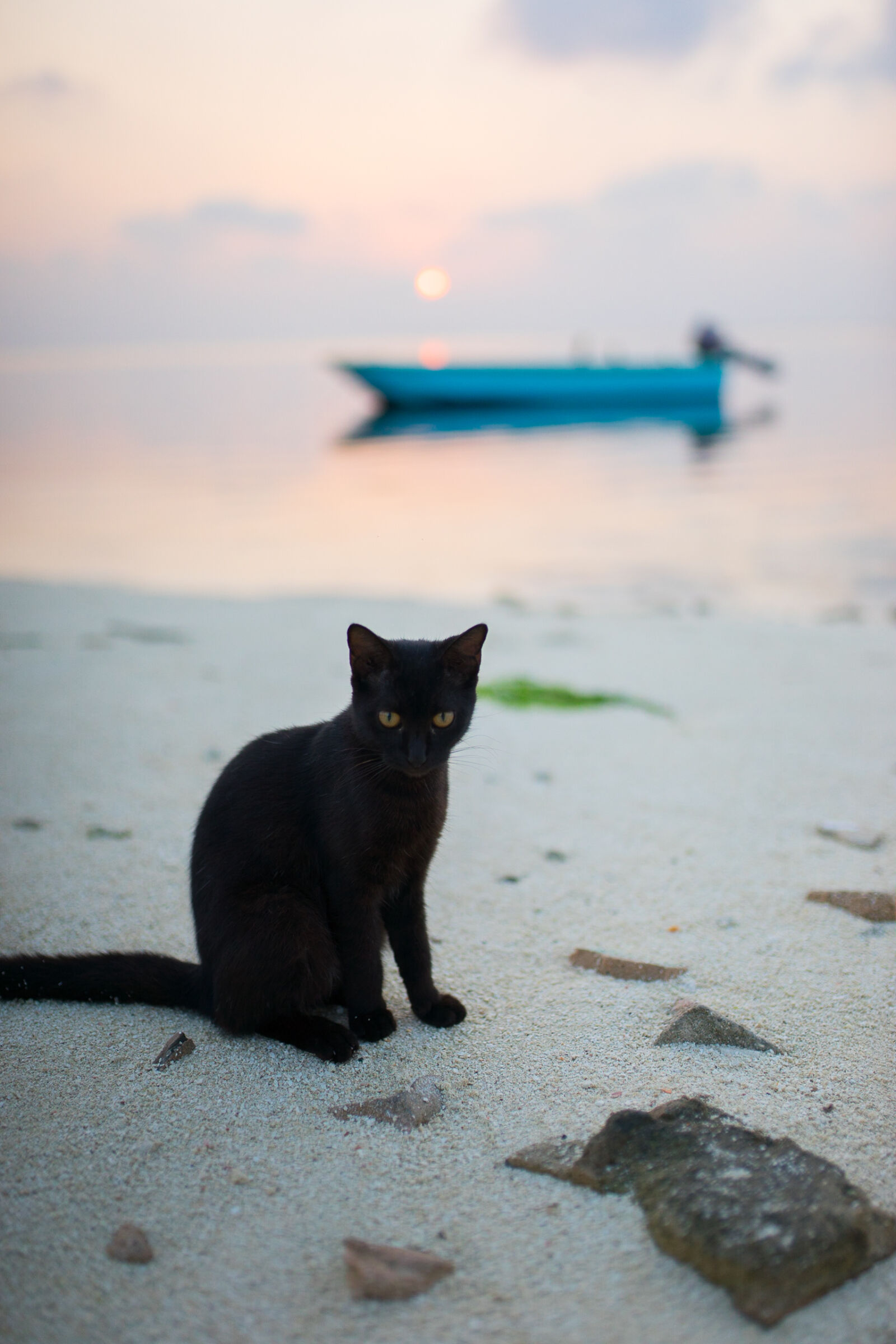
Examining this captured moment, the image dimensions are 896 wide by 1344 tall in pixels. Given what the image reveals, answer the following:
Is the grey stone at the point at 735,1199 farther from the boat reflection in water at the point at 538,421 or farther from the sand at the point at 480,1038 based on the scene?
the boat reflection in water at the point at 538,421

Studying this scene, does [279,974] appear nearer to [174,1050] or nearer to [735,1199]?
[174,1050]

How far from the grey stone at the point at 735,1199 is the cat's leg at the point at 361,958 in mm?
623

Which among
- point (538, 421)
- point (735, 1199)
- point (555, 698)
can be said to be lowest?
point (735, 1199)

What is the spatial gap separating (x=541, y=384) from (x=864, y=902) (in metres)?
28.1

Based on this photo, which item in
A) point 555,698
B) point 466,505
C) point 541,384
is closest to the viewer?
point 555,698

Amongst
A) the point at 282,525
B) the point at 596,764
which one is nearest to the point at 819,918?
the point at 596,764

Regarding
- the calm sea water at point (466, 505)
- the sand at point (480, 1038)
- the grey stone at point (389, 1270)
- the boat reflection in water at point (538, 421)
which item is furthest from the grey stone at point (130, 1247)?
the boat reflection in water at point (538, 421)

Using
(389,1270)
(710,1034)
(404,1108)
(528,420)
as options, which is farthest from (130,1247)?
(528,420)

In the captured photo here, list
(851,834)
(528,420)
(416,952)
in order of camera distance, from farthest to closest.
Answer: (528,420) → (851,834) → (416,952)

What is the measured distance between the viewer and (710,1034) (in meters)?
2.45

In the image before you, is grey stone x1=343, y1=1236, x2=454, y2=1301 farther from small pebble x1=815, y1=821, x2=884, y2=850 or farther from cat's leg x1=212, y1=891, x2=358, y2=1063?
small pebble x1=815, y1=821, x2=884, y2=850

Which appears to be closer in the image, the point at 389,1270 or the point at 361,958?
the point at 389,1270

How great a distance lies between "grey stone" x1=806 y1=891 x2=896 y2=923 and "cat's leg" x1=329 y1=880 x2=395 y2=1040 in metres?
1.47

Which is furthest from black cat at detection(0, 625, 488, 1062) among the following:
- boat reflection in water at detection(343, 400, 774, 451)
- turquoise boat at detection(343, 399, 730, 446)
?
turquoise boat at detection(343, 399, 730, 446)
